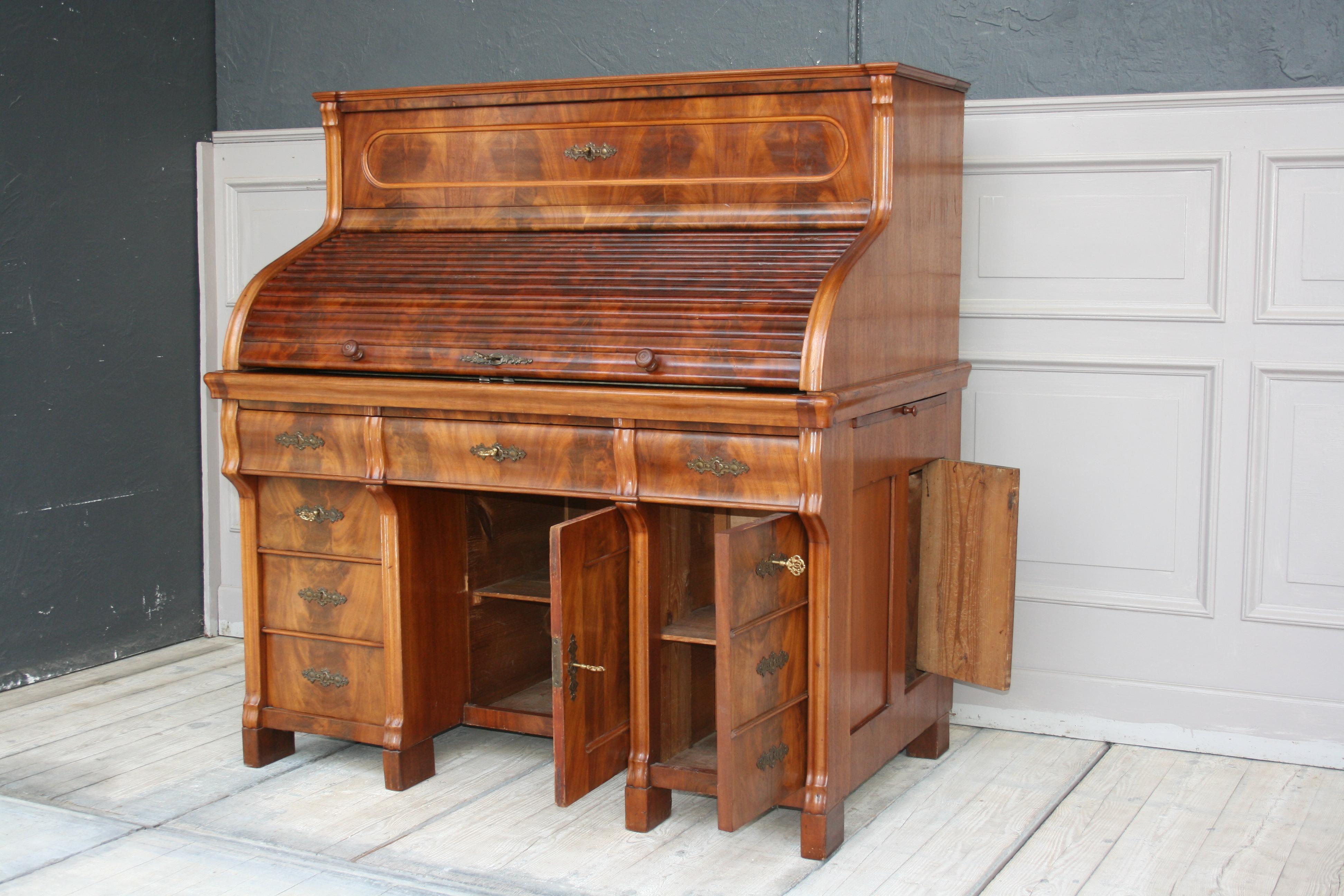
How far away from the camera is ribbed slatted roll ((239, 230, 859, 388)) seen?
2.53m

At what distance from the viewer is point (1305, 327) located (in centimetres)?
312

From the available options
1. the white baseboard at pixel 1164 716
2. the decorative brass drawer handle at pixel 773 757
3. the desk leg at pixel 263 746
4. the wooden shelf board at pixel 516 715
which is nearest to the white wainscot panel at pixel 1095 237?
the white baseboard at pixel 1164 716

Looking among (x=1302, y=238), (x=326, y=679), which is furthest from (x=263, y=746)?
(x=1302, y=238)

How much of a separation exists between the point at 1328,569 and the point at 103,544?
3.37 meters

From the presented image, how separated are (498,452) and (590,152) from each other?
71 centimetres

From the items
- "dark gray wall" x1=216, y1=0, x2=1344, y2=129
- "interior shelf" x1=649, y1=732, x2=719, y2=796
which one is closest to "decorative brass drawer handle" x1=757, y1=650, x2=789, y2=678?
"interior shelf" x1=649, y1=732, x2=719, y2=796

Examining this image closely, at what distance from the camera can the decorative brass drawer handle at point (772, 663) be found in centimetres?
249

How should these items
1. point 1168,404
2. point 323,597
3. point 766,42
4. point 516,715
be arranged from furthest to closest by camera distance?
point 766,42
point 1168,404
point 516,715
point 323,597

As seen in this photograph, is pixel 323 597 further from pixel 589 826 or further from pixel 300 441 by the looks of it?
pixel 589 826

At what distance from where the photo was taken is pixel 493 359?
2.72 meters

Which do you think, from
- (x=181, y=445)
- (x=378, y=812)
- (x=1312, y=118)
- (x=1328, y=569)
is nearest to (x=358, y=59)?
(x=181, y=445)

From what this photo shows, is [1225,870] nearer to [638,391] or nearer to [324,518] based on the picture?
[638,391]

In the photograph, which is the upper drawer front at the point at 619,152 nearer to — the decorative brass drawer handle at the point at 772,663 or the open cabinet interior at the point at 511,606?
the open cabinet interior at the point at 511,606

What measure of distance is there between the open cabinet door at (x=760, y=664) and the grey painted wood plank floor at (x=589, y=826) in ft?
0.66
